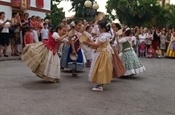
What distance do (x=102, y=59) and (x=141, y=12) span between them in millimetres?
40017

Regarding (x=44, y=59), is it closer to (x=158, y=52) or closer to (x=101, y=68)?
(x=101, y=68)

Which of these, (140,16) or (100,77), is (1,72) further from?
(140,16)

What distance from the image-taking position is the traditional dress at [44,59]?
8.91 m

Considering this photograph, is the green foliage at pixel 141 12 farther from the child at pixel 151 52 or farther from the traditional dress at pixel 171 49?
the child at pixel 151 52

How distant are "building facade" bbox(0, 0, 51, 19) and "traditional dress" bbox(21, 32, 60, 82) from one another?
1283cm

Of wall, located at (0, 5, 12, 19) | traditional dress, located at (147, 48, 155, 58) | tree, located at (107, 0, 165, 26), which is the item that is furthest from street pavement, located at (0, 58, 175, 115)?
tree, located at (107, 0, 165, 26)

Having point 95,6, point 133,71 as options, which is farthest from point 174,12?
point 133,71

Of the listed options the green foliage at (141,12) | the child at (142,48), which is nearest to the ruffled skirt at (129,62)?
the child at (142,48)

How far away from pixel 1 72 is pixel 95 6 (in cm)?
1515

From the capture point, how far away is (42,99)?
735 cm

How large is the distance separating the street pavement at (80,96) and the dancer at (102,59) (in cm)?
33

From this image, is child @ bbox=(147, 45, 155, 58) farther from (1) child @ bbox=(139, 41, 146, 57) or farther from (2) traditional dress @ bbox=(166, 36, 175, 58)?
(2) traditional dress @ bbox=(166, 36, 175, 58)

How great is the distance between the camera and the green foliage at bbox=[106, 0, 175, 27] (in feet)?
156

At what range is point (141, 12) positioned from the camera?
156 feet
